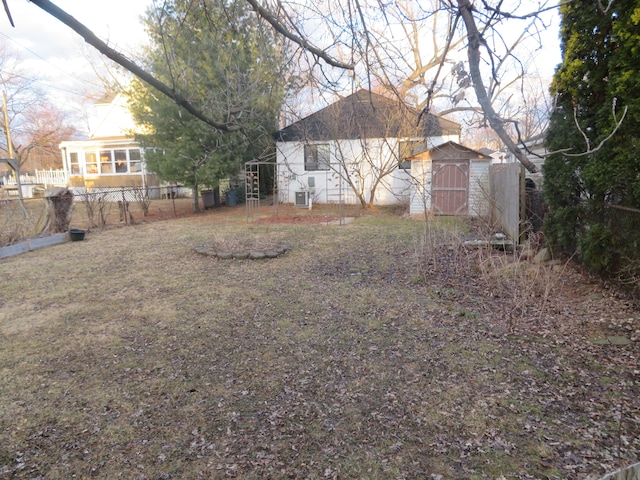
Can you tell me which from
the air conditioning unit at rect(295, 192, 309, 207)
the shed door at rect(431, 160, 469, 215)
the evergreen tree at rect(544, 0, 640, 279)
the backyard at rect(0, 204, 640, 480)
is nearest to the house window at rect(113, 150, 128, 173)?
the air conditioning unit at rect(295, 192, 309, 207)

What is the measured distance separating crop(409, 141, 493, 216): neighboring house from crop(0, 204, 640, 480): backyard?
21.8 ft

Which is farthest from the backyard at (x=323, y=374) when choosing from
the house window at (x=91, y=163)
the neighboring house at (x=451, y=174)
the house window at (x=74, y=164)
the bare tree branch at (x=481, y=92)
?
the house window at (x=74, y=164)

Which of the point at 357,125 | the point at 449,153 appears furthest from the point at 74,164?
the point at 449,153

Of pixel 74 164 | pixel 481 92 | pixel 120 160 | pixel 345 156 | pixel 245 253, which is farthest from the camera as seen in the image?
pixel 74 164

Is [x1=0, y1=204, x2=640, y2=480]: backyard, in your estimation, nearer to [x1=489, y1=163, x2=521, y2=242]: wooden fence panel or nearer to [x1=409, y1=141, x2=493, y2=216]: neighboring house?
[x1=489, y1=163, x2=521, y2=242]: wooden fence panel

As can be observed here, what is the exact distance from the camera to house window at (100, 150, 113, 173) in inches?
837

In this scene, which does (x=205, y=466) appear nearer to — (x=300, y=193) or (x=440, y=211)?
(x=440, y=211)

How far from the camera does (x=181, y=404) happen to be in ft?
9.82

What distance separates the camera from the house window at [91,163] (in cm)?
2144

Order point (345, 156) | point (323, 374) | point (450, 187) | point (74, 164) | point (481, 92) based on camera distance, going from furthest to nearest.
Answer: point (74, 164) → point (345, 156) → point (450, 187) → point (323, 374) → point (481, 92)

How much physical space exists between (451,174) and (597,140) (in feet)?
27.6

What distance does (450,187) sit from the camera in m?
12.9

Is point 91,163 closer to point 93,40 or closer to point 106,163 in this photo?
point 106,163

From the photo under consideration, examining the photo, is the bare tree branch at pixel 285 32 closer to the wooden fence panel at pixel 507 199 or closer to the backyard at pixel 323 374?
the backyard at pixel 323 374
